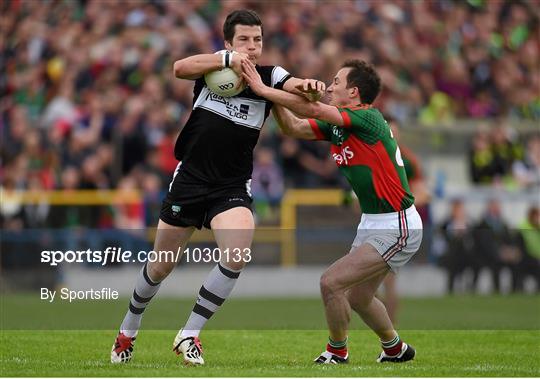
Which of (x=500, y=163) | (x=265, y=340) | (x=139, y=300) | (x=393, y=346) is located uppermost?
(x=139, y=300)

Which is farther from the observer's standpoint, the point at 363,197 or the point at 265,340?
the point at 265,340

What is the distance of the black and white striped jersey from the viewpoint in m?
8.01

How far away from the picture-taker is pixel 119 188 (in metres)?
17.7

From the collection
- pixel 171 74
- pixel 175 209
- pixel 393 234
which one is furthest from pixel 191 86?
pixel 393 234

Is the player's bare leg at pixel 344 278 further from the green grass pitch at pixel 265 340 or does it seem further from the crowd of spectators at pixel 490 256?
the crowd of spectators at pixel 490 256

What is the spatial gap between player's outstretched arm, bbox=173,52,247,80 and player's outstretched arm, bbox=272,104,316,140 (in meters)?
0.60

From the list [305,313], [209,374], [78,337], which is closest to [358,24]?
[305,313]

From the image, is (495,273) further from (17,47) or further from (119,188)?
(17,47)

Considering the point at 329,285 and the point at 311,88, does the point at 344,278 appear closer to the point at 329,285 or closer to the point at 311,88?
the point at 329,285

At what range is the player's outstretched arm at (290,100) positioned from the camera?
Result: 25.5ft

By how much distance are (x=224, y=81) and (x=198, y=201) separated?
850mm

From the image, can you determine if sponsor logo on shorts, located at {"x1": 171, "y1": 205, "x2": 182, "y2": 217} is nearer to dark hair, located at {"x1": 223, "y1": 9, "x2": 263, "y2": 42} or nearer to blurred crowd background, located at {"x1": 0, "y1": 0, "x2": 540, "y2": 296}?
dark hair, located at {"x1": 223, "y1": 9, "x2": 263, "y2": 42}

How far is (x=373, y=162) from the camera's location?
26.8 feet

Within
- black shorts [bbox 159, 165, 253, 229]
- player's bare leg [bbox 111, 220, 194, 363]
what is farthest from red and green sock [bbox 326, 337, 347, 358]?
player's bare leg [bbox 111, 220, 194, 363]
